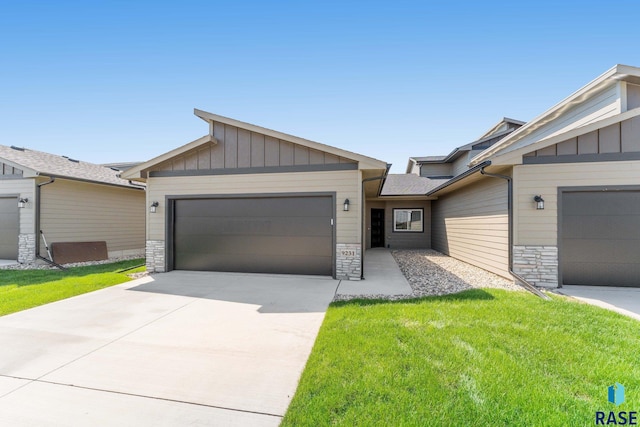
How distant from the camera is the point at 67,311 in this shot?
15.6 feet

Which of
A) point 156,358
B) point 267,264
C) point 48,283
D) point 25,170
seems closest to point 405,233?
point 267,264

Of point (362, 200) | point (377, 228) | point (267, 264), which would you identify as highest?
point (362, 200)

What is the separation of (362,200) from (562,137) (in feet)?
15.3

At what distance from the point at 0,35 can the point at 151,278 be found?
28.0 feet

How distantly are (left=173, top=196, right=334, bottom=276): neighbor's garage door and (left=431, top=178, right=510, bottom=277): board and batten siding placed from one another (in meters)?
4.36

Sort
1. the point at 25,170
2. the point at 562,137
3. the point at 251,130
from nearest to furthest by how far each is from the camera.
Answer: the point at 562,137
the point at 251,130
the point at 25,170

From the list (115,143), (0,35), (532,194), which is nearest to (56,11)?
(0,35)

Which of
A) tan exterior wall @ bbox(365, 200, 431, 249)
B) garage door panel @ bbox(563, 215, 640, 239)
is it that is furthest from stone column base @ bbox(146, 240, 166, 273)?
garage door panel @ bbox(563, 215, 640, 239)

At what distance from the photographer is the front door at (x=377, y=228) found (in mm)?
15117

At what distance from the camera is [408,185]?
14.9 meters

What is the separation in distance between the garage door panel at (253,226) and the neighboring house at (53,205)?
509 cm

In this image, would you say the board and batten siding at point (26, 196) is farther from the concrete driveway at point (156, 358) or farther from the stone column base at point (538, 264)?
the stone column base at point (538, 264)

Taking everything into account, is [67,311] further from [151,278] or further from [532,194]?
[532,194]

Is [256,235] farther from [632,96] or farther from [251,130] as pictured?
[632,96]
